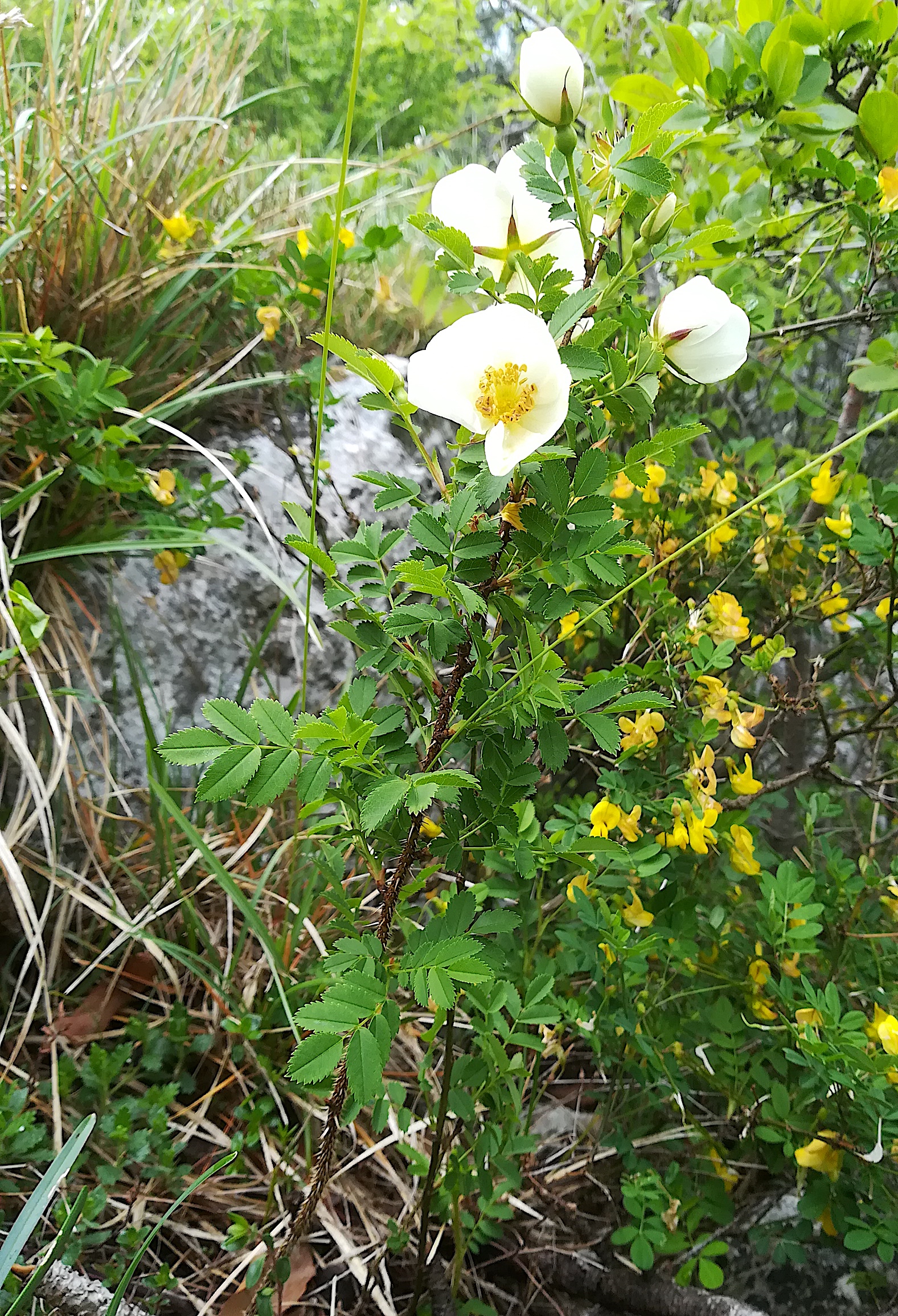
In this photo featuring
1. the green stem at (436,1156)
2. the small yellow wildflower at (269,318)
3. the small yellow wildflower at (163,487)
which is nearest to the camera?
the green stem at (436,1156)

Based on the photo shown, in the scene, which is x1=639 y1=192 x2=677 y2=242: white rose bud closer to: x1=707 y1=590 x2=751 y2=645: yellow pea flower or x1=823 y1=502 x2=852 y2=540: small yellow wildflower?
x1=707 y1=590 x2=751 y2=645: yellow pea flower

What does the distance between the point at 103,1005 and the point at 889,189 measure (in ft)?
4.73

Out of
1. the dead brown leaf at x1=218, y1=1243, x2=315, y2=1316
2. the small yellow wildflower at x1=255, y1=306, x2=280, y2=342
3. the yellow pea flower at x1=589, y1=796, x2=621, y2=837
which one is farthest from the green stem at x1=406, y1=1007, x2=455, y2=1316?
the small yellow wildflower at x1=255, y1=306, x2=280, y2=342

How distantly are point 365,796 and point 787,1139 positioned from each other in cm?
69

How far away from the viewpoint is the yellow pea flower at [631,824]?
0.84 meters

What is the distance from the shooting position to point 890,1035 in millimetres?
749

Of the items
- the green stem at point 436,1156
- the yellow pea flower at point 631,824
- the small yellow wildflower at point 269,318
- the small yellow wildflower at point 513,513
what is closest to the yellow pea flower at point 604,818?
the yellow pea flower at point 631,824

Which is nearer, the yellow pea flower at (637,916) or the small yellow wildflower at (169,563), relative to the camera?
the yellow pea flower at (637,916)

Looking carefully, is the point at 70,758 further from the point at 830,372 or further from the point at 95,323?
the point at 830,372

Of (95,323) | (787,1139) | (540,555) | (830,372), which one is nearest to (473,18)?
(830,372)

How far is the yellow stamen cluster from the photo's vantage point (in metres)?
0.51

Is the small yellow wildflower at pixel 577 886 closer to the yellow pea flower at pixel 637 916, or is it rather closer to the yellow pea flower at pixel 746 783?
the yellow pea flower at pixel 637 916

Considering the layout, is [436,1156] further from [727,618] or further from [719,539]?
[719,539]

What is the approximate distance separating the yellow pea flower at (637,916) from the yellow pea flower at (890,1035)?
24cm
